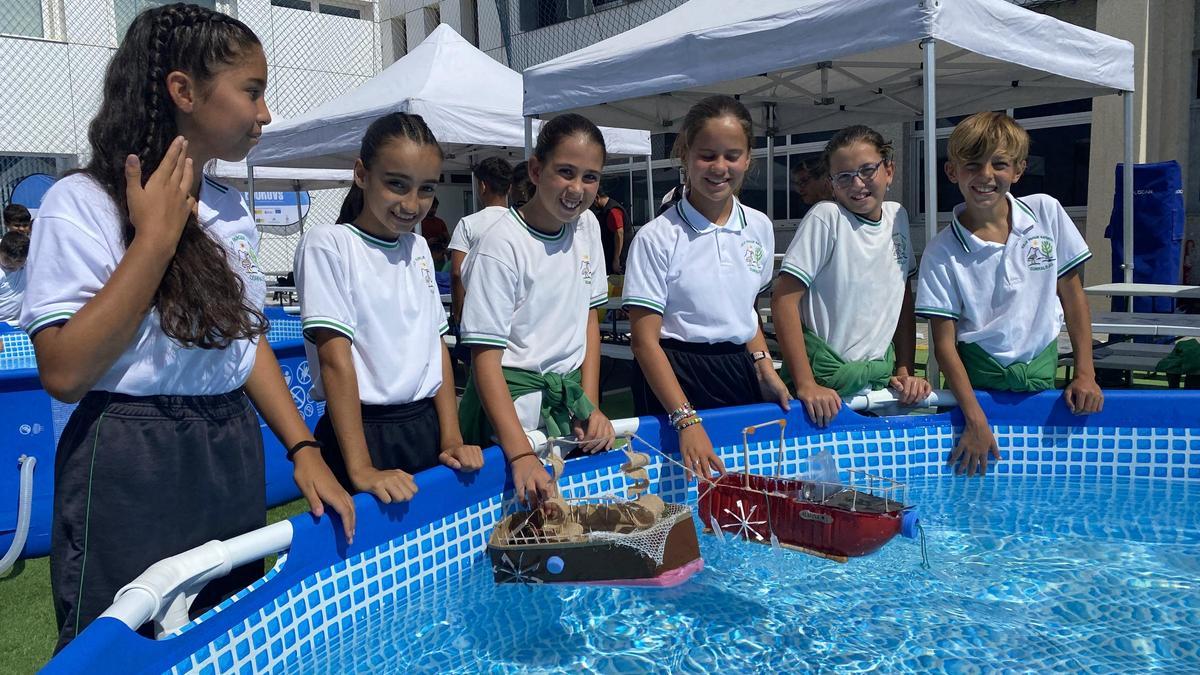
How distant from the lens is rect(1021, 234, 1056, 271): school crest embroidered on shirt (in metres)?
3.14

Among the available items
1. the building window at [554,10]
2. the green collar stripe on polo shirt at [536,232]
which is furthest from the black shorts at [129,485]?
the building window at [554,10]

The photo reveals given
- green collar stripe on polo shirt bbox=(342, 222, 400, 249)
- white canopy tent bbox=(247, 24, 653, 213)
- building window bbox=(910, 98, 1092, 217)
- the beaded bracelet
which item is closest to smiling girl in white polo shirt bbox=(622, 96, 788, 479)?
the beaded bracelet

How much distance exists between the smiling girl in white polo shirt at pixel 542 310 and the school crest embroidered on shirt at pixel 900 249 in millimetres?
1133

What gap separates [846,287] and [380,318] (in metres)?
1.68

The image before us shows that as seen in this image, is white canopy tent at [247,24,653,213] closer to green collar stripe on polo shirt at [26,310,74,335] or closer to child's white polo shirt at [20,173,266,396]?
child's white polo shirt at [20,173,266,396]

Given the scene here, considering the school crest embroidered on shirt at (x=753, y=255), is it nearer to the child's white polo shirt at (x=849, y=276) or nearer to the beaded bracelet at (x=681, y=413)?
the child's white polo shirt at (x=849, y=276)

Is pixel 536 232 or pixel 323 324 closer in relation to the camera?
pixel 323 324

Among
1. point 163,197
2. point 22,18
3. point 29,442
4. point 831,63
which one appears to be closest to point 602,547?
point 163,197

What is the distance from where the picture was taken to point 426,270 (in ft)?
7.83

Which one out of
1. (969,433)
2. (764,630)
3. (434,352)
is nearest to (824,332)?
(969,433)

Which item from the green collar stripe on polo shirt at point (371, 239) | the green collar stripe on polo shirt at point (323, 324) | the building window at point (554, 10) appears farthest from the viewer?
the building window at point (554, 10)

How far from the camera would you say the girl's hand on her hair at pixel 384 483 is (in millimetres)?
2145

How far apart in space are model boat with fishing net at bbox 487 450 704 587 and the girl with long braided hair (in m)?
0.85

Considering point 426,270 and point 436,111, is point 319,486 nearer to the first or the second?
point 426,270
